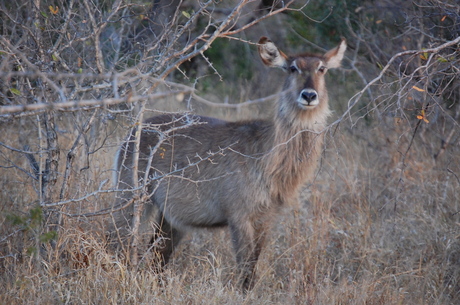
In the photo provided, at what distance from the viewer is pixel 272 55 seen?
4980mm

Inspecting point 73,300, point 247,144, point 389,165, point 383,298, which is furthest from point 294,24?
point 73,300

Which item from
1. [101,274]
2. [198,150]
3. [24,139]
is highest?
[198,150]

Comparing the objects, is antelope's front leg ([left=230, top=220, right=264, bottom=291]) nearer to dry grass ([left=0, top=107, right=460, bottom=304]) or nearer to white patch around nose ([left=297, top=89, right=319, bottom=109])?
dry grass ([left=0, top=107, right=460, bottom=304])

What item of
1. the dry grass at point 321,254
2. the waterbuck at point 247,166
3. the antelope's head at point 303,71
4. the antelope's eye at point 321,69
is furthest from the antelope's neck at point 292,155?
the dry grass at point 321,254

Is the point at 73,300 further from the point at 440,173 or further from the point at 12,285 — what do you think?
the point at 440,173

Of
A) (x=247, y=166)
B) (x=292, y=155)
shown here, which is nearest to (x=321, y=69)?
(x=292, y=155)

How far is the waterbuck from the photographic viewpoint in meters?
4.50

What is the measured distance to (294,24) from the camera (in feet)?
26.6

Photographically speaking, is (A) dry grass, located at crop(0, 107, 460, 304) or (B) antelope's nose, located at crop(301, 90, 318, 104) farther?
(B) antelope's nose, located at crop(301, 90, 318, 104)

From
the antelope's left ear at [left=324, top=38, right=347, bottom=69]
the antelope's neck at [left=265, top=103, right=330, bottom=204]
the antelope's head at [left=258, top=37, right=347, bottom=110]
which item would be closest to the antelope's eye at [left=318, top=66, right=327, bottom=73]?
the antelope's head at [left=258, top=37, right=347, bottom=110]

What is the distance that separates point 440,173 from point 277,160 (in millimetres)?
2269

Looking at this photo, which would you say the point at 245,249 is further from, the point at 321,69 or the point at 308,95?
the point at 321,69

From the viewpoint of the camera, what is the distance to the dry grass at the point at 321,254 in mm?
3768

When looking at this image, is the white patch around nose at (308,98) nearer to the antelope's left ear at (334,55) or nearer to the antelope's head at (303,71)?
the antelope's head at (303,71)
